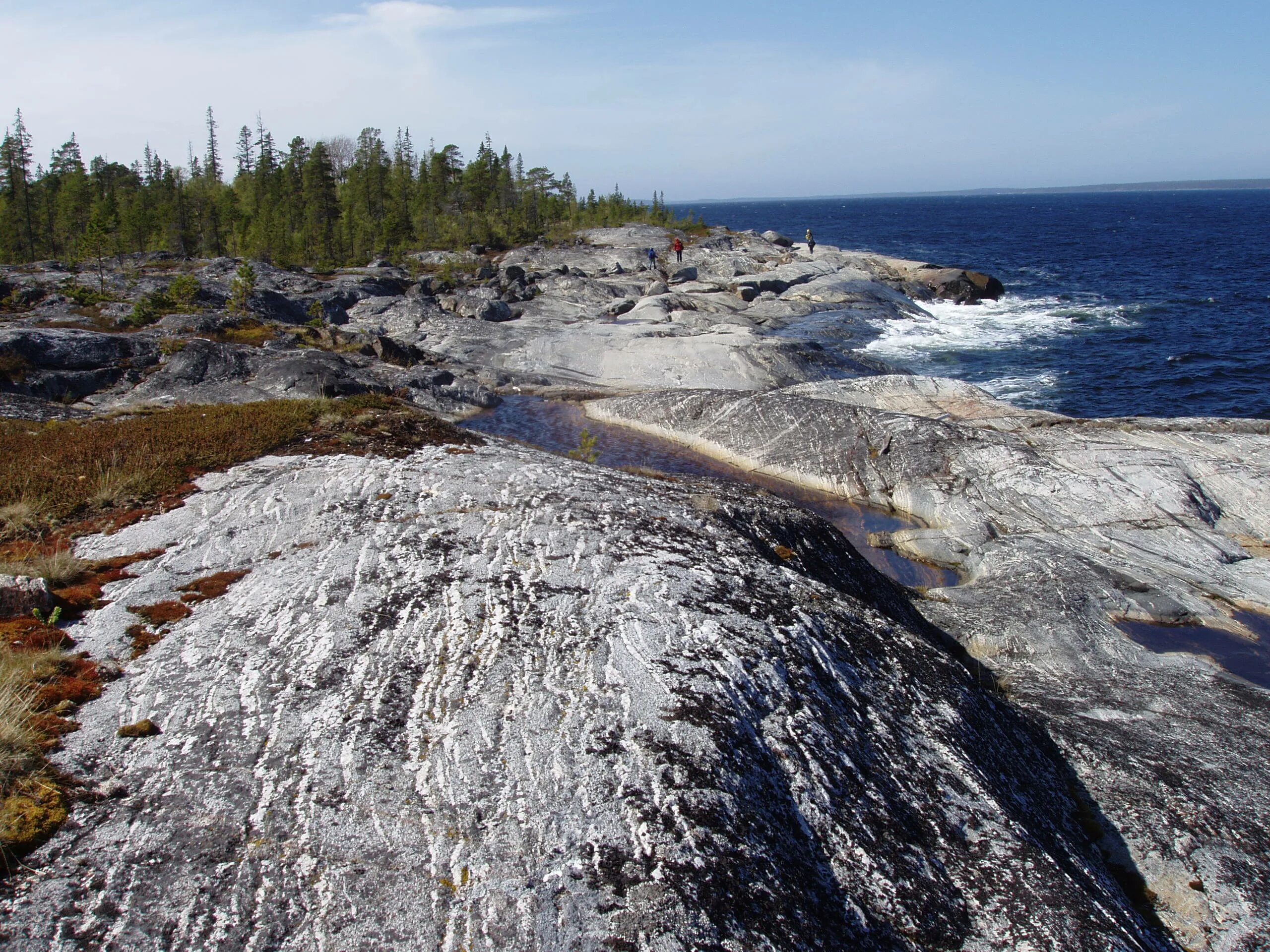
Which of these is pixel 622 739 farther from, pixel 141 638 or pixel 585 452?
pixel 585 452

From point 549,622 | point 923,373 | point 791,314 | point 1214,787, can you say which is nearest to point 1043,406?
point 923,373

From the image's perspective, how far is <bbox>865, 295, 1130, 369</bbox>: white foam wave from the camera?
5400 cm

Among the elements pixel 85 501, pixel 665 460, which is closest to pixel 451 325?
pixel 665 460

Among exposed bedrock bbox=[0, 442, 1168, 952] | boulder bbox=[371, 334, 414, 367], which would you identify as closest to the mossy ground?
exposed bedrock bbox=[0, 442, 1168, 952]

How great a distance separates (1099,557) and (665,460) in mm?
15874

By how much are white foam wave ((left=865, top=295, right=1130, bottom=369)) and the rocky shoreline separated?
120 feet

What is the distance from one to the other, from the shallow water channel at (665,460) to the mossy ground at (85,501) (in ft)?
41.5

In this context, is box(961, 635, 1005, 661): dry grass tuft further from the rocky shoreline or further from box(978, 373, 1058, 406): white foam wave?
box(978, 373, 1058, 406): white foam wave

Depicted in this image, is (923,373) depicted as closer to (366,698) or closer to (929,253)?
(366,698)

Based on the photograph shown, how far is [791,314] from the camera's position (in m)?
58.3

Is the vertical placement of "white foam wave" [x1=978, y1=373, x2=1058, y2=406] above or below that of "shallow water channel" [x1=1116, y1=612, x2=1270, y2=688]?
above

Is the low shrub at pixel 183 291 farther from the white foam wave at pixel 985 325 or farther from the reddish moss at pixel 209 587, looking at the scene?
the white foam wave at pixel 985 325

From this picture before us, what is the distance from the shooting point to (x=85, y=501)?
1140 centimetres

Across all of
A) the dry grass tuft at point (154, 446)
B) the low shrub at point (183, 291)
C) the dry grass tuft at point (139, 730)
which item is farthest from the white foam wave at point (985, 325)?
the dry grass tuft at point (139, 730)
